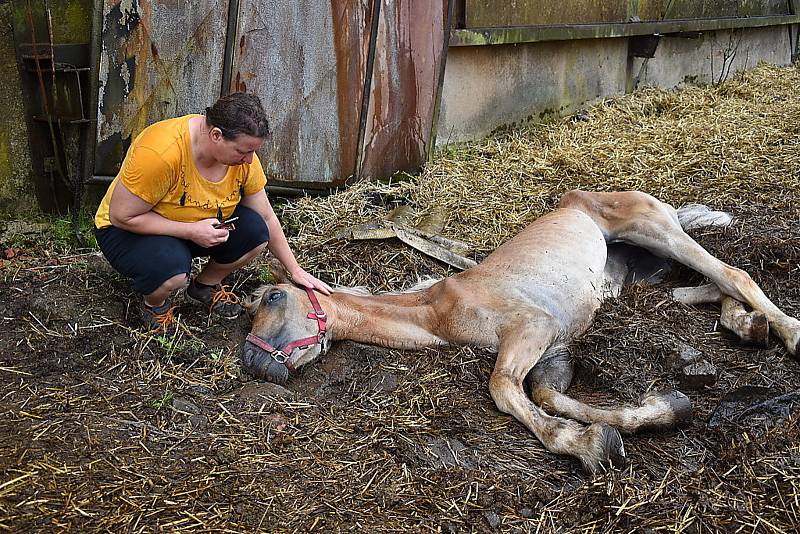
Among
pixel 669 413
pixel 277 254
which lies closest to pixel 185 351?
pixel 277 254

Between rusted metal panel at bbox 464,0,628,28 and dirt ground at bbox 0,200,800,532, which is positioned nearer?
dirt ground at bbox 0,200,800,532

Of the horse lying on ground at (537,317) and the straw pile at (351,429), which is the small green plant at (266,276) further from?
the horse lying on ground at (537,317)

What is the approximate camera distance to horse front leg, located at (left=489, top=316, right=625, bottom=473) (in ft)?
11.7

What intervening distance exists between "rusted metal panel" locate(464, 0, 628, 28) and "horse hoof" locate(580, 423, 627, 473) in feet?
18.1

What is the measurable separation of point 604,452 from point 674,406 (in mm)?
509

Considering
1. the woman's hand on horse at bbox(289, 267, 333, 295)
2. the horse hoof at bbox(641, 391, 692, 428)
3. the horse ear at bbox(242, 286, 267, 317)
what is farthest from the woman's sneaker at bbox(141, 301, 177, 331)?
the horse hoof at bbox(641, 391, 692, 428)

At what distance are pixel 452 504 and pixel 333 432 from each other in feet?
2.48

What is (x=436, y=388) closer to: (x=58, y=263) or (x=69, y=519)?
(x=69, y=519)

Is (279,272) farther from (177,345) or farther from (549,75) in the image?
(549,75)

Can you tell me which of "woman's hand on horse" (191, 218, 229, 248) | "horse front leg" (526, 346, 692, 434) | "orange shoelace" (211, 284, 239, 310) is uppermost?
"woman's hand on horse" (191, 218, 229, 248)

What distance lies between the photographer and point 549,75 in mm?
9523

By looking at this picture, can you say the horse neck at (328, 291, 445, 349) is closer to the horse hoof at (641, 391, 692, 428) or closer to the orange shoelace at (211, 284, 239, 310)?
the orange shoelace at (211, 284, 239, 310)

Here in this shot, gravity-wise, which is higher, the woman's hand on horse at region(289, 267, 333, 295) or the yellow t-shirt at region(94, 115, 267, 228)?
the yellow t-shirt at region(94, 115, 267, 228)

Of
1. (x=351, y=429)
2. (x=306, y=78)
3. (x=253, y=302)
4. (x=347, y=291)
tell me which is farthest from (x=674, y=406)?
(x=306, y=78)
